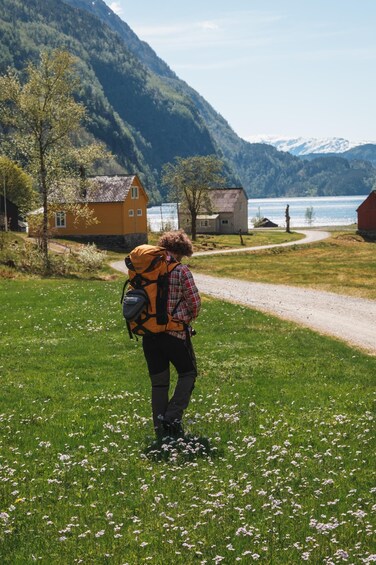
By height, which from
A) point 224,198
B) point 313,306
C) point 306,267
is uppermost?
point 224,198

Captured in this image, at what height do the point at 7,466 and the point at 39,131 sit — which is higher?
the point at 39,131

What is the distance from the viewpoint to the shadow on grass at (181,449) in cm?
975

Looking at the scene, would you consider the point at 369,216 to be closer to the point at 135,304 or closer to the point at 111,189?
the point at 111,189

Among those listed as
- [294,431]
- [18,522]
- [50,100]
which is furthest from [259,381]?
[50,100]

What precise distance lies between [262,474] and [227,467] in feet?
1.94

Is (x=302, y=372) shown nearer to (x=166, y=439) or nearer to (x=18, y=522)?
(x=166, y=439)

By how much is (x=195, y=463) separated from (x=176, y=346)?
2.01 metres

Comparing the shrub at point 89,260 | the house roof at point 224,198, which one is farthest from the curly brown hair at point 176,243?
the house roof at point 224,198

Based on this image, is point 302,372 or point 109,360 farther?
point 109,360

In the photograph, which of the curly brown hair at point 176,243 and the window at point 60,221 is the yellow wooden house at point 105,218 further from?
the curly brown hair at point 176,243

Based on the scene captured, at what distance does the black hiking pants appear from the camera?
10.7m

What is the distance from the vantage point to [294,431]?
11070 mm

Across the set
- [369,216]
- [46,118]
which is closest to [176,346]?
[46,118]

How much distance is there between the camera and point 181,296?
10672mm
